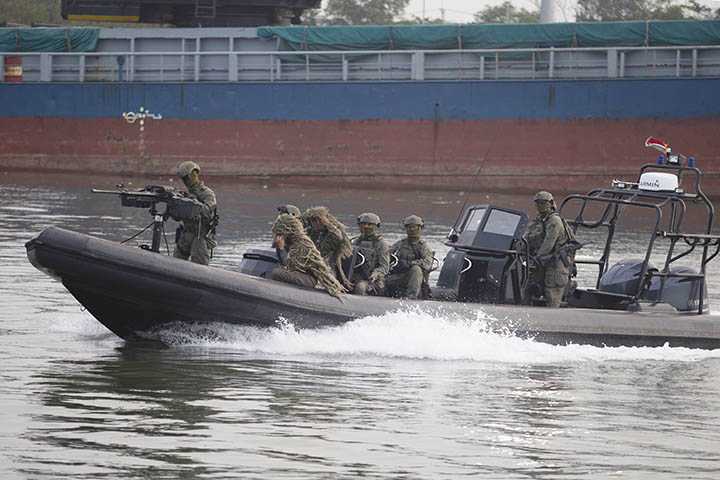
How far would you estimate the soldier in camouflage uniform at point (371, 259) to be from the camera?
15.4 meters

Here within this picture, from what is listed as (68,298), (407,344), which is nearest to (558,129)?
(68,298)

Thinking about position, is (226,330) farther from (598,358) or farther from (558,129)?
(558,129)

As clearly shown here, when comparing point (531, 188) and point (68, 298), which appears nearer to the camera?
point (68, 298)

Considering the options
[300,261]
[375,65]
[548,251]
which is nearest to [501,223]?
[548,251]

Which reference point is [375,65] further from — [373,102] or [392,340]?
[392,340]

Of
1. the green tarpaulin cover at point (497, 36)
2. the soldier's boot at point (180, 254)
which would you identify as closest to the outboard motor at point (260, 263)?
the soldier's boot at point (180, 254)

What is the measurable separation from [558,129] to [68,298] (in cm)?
2377

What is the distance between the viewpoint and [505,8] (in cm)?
9000

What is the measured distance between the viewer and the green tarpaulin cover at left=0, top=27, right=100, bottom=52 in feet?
150

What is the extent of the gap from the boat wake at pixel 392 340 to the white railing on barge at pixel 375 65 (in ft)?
84.5

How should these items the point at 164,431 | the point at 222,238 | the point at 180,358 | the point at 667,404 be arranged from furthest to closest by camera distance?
1. the point at 222,238
2. the point at 180,358
3. the point at 667,404
4. the point at 164,431

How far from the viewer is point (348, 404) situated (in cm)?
1234

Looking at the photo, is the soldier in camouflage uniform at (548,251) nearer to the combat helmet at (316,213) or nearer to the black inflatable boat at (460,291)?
the black inflatable boat at (460,291)

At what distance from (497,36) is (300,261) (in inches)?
1125
